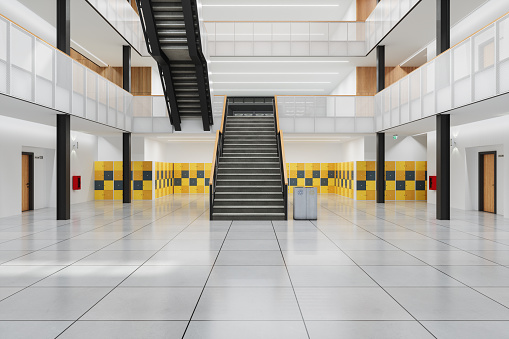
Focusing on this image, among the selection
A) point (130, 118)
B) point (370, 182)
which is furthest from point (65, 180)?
point (370, 182)

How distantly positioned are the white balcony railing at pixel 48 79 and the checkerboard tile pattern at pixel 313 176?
1262cm

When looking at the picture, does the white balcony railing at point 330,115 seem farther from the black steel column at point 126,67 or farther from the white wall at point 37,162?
the white wall at point 37,162

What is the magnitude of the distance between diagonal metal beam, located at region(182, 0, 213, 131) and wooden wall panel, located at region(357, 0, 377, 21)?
10727 millimetres

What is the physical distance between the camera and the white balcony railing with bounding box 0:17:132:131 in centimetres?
970

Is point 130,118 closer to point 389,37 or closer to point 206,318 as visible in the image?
point 389,37

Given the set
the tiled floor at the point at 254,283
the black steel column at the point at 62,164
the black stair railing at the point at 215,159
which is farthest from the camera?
the black steel column at the point at 62,164

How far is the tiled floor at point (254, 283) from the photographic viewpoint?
13.3 ft

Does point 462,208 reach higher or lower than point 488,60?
lower

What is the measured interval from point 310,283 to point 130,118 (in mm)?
15331

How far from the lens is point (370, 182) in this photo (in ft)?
69.7

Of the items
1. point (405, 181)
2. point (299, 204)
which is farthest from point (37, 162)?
point (405, 181)

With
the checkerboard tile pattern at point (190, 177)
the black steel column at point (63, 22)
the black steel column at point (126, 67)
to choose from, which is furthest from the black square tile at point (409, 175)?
the black steel column at point (63, 22)

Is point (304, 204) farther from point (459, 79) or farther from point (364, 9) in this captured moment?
point (364, 9)

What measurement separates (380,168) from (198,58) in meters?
10.6
